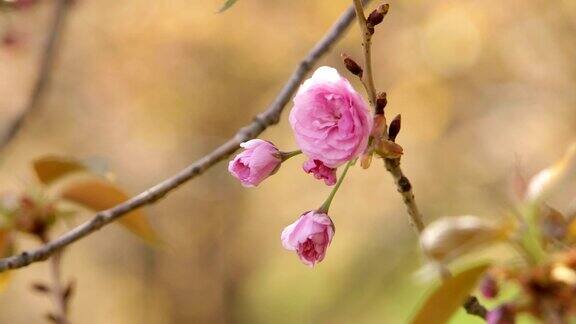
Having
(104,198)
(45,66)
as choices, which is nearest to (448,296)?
(104,198)

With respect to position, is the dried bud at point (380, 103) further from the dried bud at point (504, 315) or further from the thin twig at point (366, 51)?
the dried bud at point (504, 315)

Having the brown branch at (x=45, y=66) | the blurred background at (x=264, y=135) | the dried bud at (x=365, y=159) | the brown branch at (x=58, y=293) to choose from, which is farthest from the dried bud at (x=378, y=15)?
the blurred background at (x=264, y=135)

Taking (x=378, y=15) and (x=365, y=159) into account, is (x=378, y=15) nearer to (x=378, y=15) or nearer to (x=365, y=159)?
(x=378, y=15)

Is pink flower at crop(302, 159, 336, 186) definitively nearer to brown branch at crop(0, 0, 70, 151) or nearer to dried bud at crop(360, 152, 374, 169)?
dried bud at crop(360, 152, 374, 169)

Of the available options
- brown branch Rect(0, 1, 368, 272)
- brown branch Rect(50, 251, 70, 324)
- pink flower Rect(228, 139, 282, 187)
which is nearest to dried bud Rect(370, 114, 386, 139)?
pink flower Rect(228, 139, 282, 187)

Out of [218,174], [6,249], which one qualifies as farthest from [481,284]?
[218,174]

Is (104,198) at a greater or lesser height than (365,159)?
greater

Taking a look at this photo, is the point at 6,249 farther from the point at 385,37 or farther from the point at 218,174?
the point at 218,174
